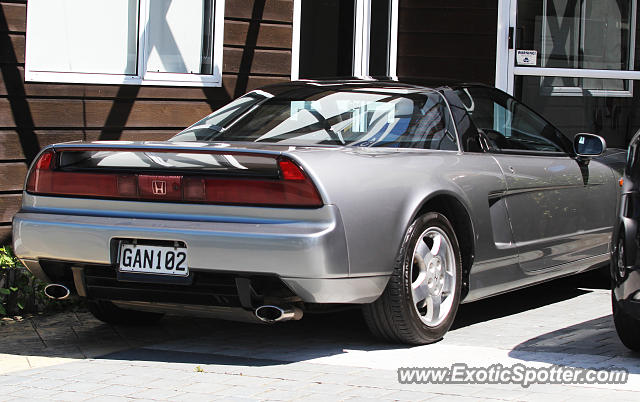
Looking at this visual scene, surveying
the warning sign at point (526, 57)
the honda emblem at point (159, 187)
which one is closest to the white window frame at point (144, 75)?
the honda emblem at point (159, 187)

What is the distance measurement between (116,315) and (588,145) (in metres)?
2.91

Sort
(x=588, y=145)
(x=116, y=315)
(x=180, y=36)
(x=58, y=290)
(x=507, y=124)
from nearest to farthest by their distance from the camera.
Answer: (x=58, y=290) < (x=116, y=315) < (x=507, y=124) < (x=588, y=145) < (x=180, y=36)

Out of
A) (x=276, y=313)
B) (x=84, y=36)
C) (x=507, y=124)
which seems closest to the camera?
(x=276, y=313)

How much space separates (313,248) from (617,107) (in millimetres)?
6673

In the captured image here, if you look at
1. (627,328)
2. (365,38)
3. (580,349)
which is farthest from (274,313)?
(365,38)

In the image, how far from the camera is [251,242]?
4.67 metres

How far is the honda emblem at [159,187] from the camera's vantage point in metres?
4.93

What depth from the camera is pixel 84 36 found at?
770 cm

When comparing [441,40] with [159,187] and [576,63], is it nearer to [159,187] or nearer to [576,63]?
[576,63]

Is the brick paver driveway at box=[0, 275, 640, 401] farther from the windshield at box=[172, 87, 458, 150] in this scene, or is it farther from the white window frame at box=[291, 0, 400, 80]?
the white window frame at box=[291, 0, 400, 80]

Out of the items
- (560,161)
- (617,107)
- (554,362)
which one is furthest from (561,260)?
(617,107)

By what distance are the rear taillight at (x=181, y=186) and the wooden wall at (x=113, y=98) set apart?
201 centimetres

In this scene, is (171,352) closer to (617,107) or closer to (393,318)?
(393,318)

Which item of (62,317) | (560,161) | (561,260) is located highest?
(560,161)
